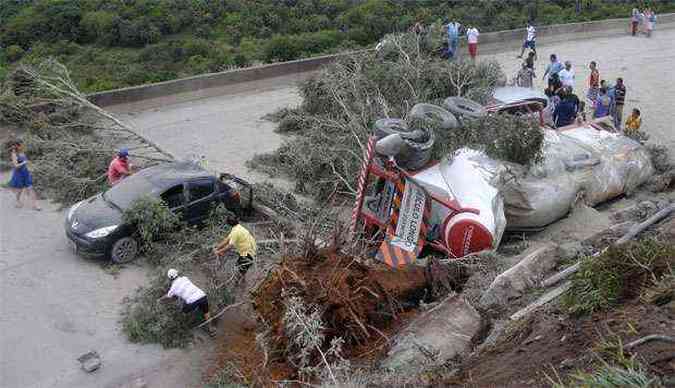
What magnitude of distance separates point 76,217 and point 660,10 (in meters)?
31.0

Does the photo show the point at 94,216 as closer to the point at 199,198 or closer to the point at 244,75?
the point at 199,198

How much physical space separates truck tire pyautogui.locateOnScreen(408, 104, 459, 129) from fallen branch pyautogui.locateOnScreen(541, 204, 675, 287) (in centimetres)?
330

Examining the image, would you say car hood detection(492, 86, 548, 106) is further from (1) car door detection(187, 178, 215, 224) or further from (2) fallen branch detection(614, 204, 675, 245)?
(1) car door detection(187, 178, 215, 224)

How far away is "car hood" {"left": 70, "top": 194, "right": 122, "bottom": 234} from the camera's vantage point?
11.2 meters

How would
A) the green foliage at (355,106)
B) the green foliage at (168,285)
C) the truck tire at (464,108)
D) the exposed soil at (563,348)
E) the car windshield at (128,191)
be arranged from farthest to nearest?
the green foliage at (355,106) → the truck tire at (464,108) → the car windshield at (128,191) → the green foliage at (168,285) → the exposed soil at (563,348)

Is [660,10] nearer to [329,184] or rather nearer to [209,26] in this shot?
[209,26]

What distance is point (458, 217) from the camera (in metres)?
10.3

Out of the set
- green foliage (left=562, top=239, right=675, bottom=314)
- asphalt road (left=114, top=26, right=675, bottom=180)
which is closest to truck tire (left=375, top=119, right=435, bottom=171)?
green foliage (left=562, top=239, right=675, bottom=314)

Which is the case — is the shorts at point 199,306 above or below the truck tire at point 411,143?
below

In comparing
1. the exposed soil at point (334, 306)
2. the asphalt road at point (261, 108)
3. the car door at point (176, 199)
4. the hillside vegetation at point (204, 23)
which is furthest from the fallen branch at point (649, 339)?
the hillside vegetation at point (204, 23)

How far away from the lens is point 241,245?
10.2 metres

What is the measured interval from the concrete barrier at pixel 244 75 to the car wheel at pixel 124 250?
7962mm

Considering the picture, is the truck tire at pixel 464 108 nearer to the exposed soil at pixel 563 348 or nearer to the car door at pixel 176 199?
the car door at pixel 176 199

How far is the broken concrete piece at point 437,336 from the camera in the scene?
316 inches
